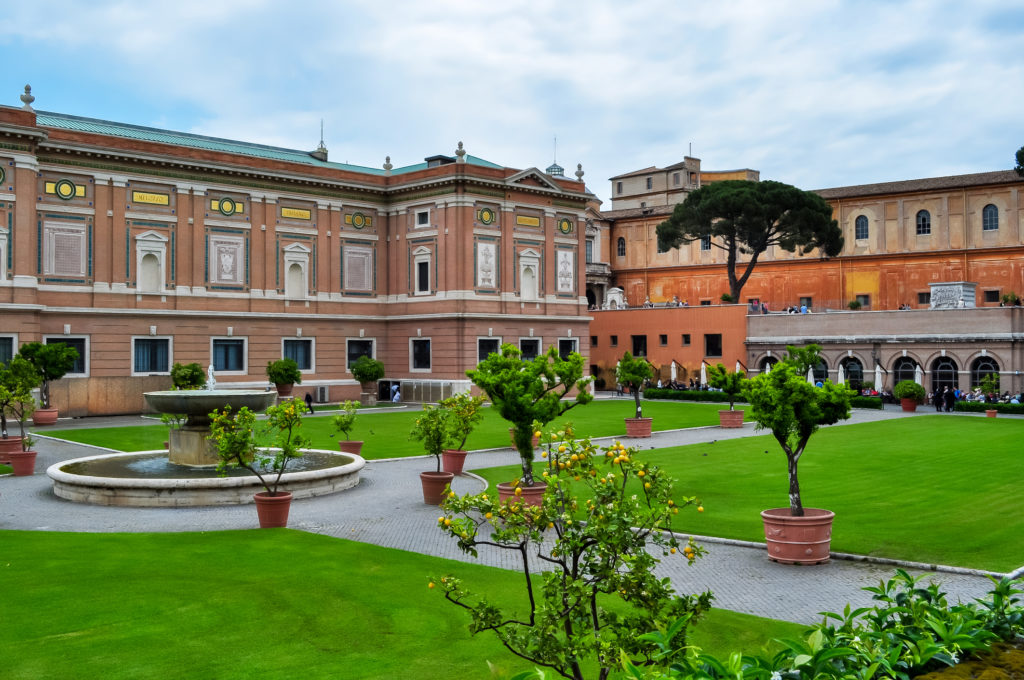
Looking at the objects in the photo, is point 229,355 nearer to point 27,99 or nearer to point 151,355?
point 151,355

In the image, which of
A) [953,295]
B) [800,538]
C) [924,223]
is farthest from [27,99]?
[924,223]

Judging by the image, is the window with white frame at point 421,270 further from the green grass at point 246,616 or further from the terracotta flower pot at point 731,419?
the green grass at point 246,616

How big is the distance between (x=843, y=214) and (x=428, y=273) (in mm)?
34945

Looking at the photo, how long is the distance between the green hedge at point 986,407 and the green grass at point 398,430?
1160 cm

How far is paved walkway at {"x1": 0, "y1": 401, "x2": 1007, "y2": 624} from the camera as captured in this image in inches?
463

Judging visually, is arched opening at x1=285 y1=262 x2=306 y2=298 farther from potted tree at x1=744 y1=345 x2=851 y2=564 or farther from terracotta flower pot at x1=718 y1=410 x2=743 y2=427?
potted tree at x1=744 y1=345 x2=851 y2=564

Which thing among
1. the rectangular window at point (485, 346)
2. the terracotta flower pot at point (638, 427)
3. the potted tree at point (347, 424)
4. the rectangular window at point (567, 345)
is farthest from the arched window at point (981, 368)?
the potted tree at point (347, 424)

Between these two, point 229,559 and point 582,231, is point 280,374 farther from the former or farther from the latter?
point 229,559

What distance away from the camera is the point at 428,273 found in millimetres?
49125

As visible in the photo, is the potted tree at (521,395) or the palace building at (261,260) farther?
the palace building at (261,260)

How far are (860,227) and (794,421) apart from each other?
57.2 meters

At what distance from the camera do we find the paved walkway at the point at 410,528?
11.8 meters

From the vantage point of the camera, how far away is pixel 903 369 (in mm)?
49406

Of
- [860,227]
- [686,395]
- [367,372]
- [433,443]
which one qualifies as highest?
[860,227]
